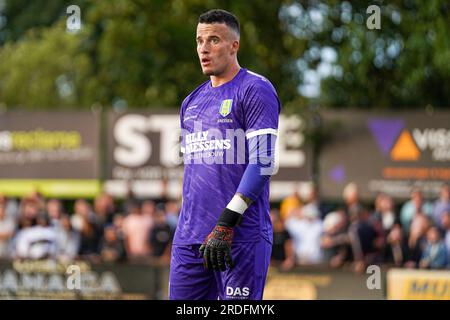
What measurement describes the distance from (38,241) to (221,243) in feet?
40.8

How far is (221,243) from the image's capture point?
6285 millimetres

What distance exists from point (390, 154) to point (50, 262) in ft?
19.9

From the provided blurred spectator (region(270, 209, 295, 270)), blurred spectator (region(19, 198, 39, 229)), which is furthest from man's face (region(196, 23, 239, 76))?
blurred spectator (region(19, 198, 39, 229))

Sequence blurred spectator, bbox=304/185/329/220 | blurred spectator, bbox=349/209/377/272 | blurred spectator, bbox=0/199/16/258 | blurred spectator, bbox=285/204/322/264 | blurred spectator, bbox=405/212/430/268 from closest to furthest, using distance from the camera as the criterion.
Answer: blurred spectator, bbox=405/212/430/268 → blurred spectator, bbox=349/209/377/272 → blurred spectator, bbox=285/204/322/264 → blurred spectator, bbox=304/185/329/220 → blurred spectator, bbox=0/199/16/258

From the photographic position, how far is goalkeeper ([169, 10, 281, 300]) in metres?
6.41

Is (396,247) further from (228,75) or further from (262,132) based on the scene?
(262,132)

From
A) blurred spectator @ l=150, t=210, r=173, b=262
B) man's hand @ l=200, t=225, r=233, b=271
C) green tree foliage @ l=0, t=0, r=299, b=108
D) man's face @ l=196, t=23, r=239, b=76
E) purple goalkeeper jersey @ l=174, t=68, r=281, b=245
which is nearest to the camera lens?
man's hand @ l=200, t=225, r=233, b=271

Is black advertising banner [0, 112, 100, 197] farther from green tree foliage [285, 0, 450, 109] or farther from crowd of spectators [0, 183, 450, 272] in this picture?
green tree foliage [285, 0, 450, 109]

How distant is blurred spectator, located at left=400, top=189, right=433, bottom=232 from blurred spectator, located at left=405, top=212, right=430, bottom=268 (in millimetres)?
274

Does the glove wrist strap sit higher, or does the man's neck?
the man's neck

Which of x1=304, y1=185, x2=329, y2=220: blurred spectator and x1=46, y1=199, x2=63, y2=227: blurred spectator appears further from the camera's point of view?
x1=46, y1=199, x2=63, y2=227: blurred spectator

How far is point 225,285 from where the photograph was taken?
654 centimetres

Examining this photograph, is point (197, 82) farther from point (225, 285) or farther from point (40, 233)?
point (225, 285)

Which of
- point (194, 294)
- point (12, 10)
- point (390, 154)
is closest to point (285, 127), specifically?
point (390, 154)
